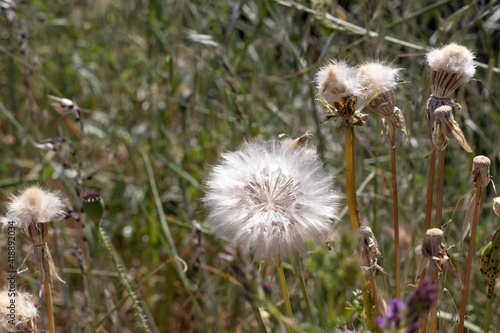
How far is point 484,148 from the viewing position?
2301 mm

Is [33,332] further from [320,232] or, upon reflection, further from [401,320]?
[401,320]

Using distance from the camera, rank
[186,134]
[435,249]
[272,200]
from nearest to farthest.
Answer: [435,249]
[272,200]
[186,134]

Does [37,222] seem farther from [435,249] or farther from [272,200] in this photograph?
[435,249]

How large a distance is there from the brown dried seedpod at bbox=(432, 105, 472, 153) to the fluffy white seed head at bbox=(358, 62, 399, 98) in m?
0.09

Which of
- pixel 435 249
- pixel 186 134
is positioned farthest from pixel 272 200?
pixel 186 134

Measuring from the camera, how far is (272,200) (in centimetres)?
94

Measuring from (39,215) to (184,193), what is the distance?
1123 mm

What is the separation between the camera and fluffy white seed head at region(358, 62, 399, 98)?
0.80m

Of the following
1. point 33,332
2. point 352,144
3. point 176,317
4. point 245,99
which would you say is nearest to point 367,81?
point 352,144

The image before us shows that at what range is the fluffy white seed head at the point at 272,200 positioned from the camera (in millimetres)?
858

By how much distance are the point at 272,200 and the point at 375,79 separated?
285 millimetres

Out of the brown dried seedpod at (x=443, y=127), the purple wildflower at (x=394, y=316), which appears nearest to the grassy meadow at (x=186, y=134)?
the brown dried seedpod at (x=443, y=127)

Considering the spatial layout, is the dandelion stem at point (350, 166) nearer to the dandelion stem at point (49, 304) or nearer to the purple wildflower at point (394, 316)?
the purple wildflower at point (394, 316)

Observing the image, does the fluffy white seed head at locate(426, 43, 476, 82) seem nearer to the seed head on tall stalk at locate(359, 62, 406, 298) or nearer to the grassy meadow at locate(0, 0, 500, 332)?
the seed head on tall stalk at locate(359, 62, 406, 298)
